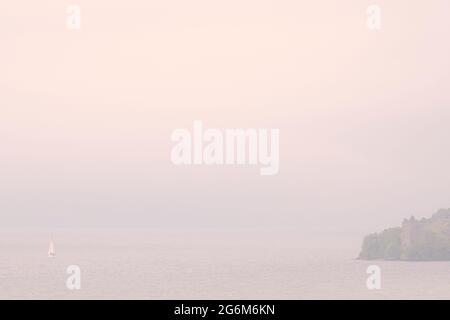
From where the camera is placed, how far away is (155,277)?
181 m

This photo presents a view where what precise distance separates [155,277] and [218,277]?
17.1m

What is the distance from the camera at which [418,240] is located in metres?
188

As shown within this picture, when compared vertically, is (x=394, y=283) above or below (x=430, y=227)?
below

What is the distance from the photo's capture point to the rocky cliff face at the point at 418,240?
180m

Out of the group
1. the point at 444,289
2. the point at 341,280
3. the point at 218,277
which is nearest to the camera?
the point at 444,289

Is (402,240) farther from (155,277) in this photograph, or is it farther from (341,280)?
(155,277)

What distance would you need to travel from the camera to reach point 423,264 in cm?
18850

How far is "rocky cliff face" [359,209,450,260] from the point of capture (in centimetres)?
17962

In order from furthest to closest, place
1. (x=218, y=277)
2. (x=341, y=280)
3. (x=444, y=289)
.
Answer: (x=218, y=277)
(x=341, y=280)
(x=444, y=289)

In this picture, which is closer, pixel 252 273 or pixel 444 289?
pixel 444 289
